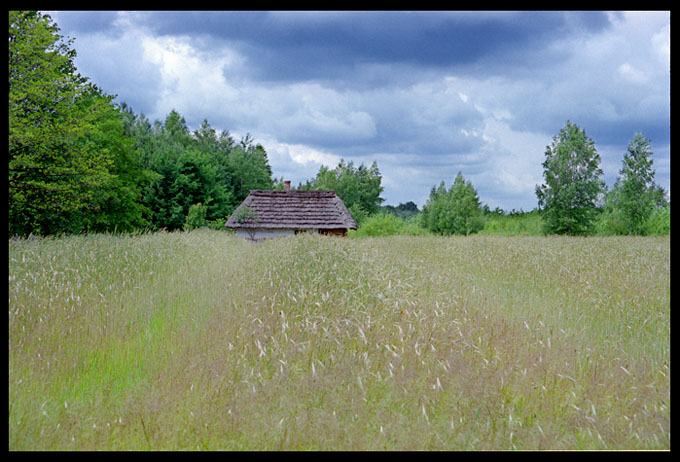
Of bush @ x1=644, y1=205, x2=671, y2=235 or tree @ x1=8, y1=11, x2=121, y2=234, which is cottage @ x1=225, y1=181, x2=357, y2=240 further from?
bush @ x1=644, y1=205, x2=671, y2=235

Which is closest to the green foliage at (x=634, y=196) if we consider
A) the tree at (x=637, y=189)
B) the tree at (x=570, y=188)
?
the tree at (x=637, y=189)

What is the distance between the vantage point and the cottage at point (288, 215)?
22.1 metres

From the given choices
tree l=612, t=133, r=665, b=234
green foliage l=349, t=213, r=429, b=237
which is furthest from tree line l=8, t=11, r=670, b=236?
green foliage l=349, t=213, r=429, b=237

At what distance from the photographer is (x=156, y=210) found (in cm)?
2648

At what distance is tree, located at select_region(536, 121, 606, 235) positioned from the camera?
621 cm

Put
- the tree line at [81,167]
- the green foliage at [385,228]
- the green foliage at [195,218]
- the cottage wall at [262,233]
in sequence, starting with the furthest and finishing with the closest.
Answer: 1. the green foliage at [385,228]
2. the green foliage at [195,218]
3. the cottage wall at [262,233]
4. the tree line at [81,167]

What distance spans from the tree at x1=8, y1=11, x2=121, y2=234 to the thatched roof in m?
13.2

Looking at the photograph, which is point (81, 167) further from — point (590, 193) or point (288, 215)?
point (288, 215)

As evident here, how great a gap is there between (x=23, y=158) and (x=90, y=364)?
446cm

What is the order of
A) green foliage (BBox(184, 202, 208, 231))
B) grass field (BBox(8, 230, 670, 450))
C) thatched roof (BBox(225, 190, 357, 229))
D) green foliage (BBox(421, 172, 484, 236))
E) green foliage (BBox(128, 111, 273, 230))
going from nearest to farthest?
grass field (BBox(8, 230, 670, 450))
thatched roof (BBox(225, 190, 357, 229))
green foliage (BBox(184, 202, 208, 231))
green foliage (BBox(128, 111, 273, 230))
green foliage (BBox(421, 172, 484, 236))

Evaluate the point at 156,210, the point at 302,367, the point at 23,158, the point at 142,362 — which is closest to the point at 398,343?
the point at 302,367

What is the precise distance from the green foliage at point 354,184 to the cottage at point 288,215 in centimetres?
2043

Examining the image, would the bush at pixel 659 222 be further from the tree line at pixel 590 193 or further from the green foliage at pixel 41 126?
the green foliage at pixel 41 126
